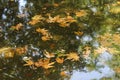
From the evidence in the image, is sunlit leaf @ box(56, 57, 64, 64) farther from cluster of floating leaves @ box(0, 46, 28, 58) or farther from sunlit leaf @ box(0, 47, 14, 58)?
sunlit leaf @ box(0, 47, 14, 58)

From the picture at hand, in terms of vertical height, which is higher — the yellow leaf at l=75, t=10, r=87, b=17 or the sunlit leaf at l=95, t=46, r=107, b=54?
the yellow leaf at l=75, t=10, r=87, b=17

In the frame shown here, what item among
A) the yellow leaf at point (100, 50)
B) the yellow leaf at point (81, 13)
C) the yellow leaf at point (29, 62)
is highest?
the yellow leaf at point (81, 13)

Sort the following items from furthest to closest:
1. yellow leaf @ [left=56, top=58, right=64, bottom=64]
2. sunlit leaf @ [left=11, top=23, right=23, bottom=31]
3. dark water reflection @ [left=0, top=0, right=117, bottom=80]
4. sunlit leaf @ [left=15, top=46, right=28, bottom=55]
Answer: sunlit leaf @ [left=11, top=23, right=23, bottom=31] → sunlit leaf @ [left=15, top=46, right=28, bottom=55] → yellow leaf @ [left=56, top=58, right=64, bottom=64] → dark water reflection @ [left=0, top=0, right=117, bottom=80]

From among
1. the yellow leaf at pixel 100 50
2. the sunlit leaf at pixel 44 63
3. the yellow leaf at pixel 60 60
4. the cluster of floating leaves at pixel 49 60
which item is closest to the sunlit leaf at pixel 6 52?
the cluster of floating leaves at pixel 49 60

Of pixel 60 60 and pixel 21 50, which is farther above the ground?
pixel 21 50

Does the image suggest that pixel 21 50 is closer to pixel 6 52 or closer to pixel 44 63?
pixel 6 52

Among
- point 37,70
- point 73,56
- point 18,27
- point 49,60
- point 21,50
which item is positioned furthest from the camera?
point 18,27

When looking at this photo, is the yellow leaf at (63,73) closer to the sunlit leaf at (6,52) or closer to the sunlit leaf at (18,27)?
the sunlit leaf at (6,52)

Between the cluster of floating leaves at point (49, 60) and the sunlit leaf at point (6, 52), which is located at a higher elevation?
the sunlit leaf at point (6, 52)

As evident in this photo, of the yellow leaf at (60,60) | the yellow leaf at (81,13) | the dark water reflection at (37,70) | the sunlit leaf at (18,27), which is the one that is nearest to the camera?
the dark water reflection at (37,70)

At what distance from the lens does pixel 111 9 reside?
488cm

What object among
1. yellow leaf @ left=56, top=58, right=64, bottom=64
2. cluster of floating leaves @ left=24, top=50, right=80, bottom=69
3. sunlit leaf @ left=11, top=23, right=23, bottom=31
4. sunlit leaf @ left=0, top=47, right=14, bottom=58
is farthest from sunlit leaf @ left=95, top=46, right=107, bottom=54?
sunlit leaf @ left=11, top=23, right=23, bottom=31

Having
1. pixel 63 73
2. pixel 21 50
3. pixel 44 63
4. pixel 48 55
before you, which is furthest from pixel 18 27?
pixel 63 73

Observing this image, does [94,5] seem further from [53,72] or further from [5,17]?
[53,72]
